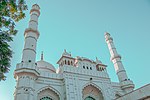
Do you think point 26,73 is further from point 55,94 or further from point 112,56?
point 112,56

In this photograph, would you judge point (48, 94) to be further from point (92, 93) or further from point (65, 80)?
point (92, 93)

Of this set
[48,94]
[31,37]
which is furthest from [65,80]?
[31,37]

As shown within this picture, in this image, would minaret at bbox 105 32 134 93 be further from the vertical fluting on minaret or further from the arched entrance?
the vertical fluting on minaret

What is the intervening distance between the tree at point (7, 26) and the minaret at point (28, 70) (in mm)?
6361

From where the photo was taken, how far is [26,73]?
1418cm

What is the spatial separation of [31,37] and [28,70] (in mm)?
4710

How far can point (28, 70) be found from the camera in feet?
46.7

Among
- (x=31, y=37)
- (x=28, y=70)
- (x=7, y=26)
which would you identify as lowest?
(x=7, y=26)

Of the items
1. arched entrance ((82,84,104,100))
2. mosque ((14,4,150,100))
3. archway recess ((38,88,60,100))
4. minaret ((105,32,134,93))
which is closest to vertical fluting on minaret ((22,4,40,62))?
mosque ((14,4,150,100))

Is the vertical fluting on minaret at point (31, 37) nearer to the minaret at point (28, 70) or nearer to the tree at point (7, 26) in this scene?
the minaret at point (28, 70)

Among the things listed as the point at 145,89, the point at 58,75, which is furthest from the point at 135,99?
the point at 58,75

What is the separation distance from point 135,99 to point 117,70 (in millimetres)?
11769

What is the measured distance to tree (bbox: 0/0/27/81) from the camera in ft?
21.7

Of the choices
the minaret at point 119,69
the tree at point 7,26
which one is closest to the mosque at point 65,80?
the minaret at point 119,69
